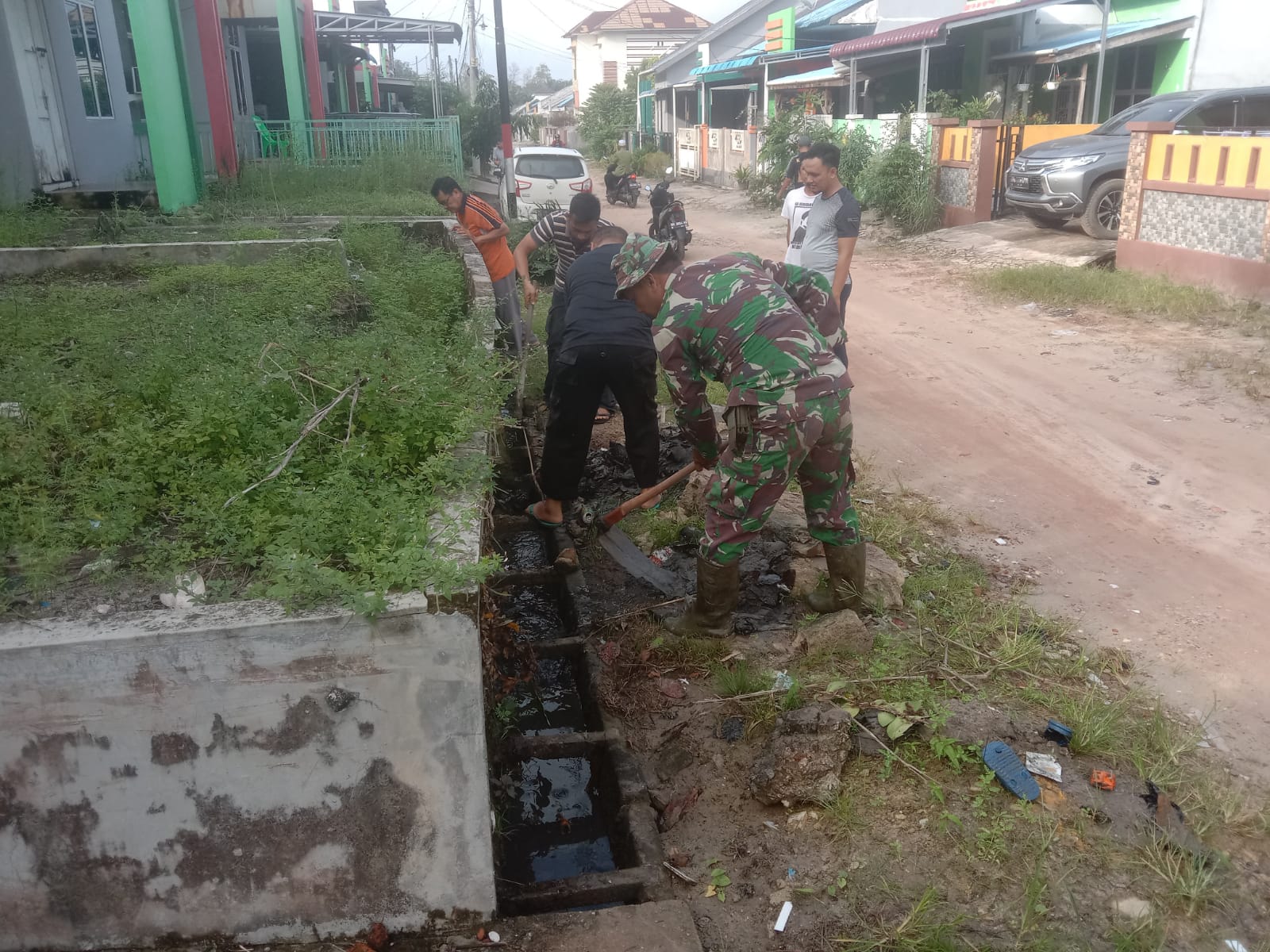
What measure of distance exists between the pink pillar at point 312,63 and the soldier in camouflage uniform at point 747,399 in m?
16.8

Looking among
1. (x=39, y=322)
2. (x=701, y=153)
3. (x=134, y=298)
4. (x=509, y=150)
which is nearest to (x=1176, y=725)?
(x=39, y=322)

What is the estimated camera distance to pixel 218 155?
41.3 ft

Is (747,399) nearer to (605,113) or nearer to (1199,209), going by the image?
(1199,209)

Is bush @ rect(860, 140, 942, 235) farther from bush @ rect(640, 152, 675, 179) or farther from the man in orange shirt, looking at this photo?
bush @ rect(640, 152, 675, 179)

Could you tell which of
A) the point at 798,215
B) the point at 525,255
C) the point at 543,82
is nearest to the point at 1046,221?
the point at 798,215

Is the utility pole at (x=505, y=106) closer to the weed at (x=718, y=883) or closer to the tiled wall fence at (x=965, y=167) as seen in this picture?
the tiled wall fence at (x=965, y=167)

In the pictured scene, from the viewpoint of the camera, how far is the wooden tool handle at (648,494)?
15.0ft

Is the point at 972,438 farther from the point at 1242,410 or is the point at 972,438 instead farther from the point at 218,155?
the point at 218,155

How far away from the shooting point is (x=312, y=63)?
1909 centimetres

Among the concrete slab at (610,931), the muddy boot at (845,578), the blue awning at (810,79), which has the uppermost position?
the blue awning at (810,79)

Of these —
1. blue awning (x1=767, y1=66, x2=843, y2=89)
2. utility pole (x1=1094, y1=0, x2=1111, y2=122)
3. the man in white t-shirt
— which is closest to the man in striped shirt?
the man in white t-shirt

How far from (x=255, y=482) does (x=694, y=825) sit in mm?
1736

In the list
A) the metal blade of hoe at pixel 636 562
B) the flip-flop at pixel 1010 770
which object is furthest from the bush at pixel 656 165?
the flip-flop at pixel 1010 770

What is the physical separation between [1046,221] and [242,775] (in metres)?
13.4
